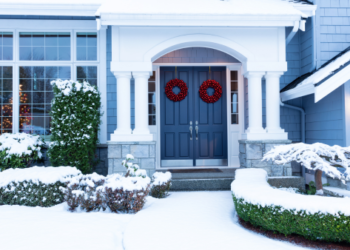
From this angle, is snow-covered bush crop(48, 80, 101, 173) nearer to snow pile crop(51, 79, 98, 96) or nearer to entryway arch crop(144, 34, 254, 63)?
snow pile crop(51, 79, 98, 96)

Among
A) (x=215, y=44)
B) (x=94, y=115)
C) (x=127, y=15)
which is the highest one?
(x=127, y=15)

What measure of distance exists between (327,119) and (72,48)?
5443mm

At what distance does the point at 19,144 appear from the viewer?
543 cm

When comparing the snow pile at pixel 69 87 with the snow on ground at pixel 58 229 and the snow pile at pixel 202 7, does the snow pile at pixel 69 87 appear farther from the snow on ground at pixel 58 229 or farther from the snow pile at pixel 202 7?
the snow on ground at pixel 58 229

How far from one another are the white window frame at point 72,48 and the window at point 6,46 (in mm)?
86

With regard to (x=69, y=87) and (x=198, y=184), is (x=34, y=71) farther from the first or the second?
(x=198, y=184)

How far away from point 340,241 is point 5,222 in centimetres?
367

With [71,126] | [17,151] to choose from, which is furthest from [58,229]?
[17,151]

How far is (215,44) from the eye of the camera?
18.3ft

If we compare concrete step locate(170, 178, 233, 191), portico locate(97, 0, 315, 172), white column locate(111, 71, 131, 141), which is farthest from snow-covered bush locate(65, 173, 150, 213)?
white column locate(111, 71, 131, 141)

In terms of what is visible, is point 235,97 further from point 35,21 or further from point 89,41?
point 35,21

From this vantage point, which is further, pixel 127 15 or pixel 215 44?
pixel 215 44

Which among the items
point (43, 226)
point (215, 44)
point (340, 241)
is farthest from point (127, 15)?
point (340, 241)

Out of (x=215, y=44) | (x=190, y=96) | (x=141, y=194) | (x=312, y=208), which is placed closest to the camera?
(x=312, y=208)
